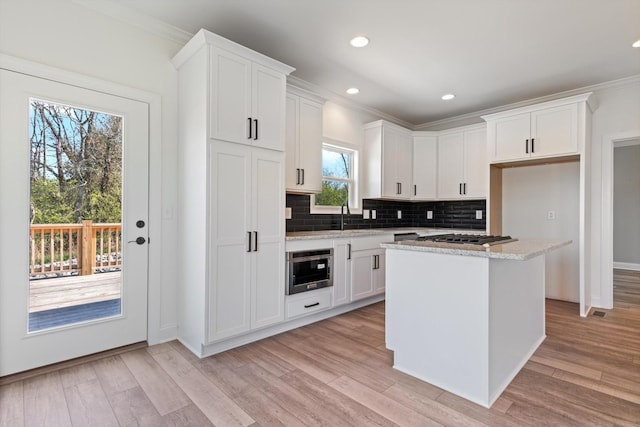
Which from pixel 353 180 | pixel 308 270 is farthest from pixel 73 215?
pixel 353 180

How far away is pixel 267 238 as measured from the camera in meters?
2.86

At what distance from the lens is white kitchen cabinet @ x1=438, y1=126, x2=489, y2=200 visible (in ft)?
15.1

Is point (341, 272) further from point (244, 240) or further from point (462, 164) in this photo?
point (462, 164)

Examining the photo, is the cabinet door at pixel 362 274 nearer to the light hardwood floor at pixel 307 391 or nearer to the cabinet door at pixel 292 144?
the light hardwood floor at pixel 307 391

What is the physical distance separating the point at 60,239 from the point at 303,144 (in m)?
2.32

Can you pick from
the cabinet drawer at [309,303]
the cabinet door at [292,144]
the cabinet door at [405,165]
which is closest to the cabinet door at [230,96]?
the cabinet door at [292,144]

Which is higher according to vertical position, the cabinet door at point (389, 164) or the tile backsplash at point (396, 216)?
the cabinet door at point (389, 164)

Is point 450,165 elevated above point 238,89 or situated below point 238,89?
below

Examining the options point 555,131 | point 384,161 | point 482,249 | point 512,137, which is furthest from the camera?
point 384,161

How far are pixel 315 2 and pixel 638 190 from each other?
7.48 meters

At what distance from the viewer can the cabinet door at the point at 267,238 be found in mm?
2777

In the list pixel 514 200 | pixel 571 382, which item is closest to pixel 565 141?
pixel 514 200

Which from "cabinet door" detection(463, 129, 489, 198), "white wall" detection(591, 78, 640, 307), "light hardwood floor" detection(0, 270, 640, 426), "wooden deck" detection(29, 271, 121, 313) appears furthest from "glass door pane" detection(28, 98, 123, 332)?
"white wall" detection(591, 78, 640, 307)

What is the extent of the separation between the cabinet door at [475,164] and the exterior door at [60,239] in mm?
4129
